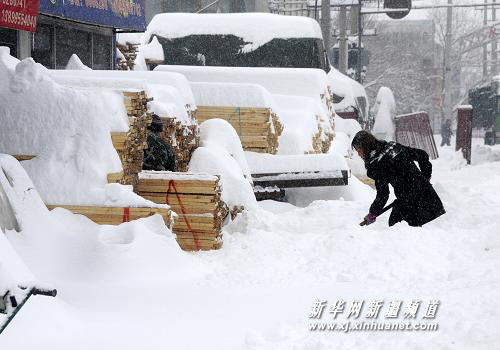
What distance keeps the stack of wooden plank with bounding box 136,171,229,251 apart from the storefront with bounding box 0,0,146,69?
473 centimetres

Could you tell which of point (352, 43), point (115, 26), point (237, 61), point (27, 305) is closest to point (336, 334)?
point (27, 305)

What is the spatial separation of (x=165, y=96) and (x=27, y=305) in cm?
474

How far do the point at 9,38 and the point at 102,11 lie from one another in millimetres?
2553

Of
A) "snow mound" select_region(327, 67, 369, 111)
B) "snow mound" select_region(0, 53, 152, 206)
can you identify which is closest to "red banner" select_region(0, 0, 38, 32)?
"snow mound" select_region(0, 53, 152, 206)

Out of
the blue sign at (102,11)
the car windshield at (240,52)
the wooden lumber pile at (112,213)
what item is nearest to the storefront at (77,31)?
the blue sign at (102,11)

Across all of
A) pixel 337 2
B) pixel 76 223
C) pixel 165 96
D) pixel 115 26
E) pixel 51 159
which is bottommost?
pixel 76 223

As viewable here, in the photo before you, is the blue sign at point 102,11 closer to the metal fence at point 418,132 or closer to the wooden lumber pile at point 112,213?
the wooden lumber pile at point 112,213

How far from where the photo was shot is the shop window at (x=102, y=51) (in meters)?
14.6

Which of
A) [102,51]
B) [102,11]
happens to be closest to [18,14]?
[102,11]

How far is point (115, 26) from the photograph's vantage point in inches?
554

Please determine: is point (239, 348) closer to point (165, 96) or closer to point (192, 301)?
point (192, 301)

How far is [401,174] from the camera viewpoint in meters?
7.86

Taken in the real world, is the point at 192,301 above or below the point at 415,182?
below

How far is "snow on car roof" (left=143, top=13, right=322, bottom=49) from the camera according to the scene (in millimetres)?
16516
